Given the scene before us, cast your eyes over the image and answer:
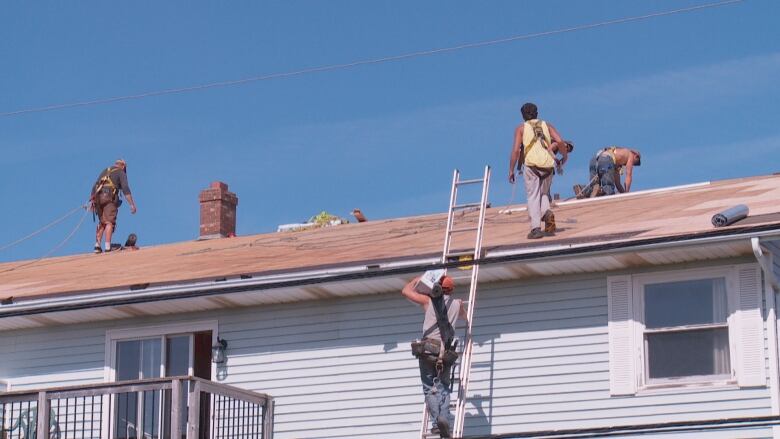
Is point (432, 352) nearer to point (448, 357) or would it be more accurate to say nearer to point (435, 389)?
point (448, 357)

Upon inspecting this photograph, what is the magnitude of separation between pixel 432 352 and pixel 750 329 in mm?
3245

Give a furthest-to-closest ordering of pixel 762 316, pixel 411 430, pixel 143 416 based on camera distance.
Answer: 1. pixel 143 416
2. pixel 411 430
3. pixel 762 316

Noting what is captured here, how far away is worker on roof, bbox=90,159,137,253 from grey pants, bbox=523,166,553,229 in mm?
9452

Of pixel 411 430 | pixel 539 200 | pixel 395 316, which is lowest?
pixel 411 430

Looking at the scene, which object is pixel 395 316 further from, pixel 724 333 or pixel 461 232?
pixel 724 333

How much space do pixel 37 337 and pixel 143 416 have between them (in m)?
2.10

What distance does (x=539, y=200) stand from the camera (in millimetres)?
18172

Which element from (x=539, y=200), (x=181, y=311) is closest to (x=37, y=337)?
(x=181, y=311)

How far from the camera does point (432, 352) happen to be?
1652 centimetres

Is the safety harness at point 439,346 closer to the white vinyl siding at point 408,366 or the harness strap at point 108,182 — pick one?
the white vinyl siding at point 408,366

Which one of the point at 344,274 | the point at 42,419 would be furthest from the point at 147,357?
the point at 344,274

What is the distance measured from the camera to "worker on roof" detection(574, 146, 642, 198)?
2331cm

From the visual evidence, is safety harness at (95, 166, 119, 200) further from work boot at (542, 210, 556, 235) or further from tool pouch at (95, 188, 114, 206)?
work boot at (542, 210, 556, 235)

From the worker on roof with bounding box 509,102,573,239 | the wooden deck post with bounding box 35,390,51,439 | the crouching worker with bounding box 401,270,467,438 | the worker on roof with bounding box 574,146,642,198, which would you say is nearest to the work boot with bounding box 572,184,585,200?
the worker on roof with bounding box 574,146,642,198
